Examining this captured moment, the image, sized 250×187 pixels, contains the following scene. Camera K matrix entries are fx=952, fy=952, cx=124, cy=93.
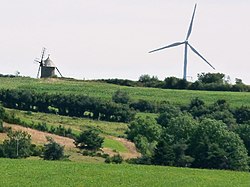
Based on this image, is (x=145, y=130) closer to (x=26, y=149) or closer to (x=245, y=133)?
(x=245, y=133)

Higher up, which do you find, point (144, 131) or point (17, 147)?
point (144, 131)

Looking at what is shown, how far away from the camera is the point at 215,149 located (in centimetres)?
10012

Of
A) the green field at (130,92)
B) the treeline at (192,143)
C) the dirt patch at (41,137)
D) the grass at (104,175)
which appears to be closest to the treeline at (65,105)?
the treeline at (192,143)

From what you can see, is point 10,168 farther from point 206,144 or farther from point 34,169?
point 206,144

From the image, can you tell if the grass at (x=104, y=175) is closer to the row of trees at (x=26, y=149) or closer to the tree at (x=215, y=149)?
the row of trees at (x=26, y=149)

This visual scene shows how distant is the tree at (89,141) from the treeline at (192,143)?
19.2 ft

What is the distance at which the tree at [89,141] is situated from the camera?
11231cm

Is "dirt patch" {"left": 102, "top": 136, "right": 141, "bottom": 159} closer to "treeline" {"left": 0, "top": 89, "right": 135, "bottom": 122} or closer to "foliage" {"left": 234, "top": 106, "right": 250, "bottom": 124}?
"treeline" {"left": 0, "top": 89, "right": 135, "bottom": 122}

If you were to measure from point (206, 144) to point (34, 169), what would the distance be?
3296 cm

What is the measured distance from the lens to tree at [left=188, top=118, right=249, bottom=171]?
9819 centimetres

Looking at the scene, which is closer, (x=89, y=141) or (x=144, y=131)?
(x=89, y=141)

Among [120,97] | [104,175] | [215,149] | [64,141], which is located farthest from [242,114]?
[104,175]

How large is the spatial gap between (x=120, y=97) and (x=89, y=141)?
187 feet

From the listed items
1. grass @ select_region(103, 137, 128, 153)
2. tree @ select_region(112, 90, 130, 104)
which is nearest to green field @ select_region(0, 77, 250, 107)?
tree @ select_region(112, 90, 130, 104)
